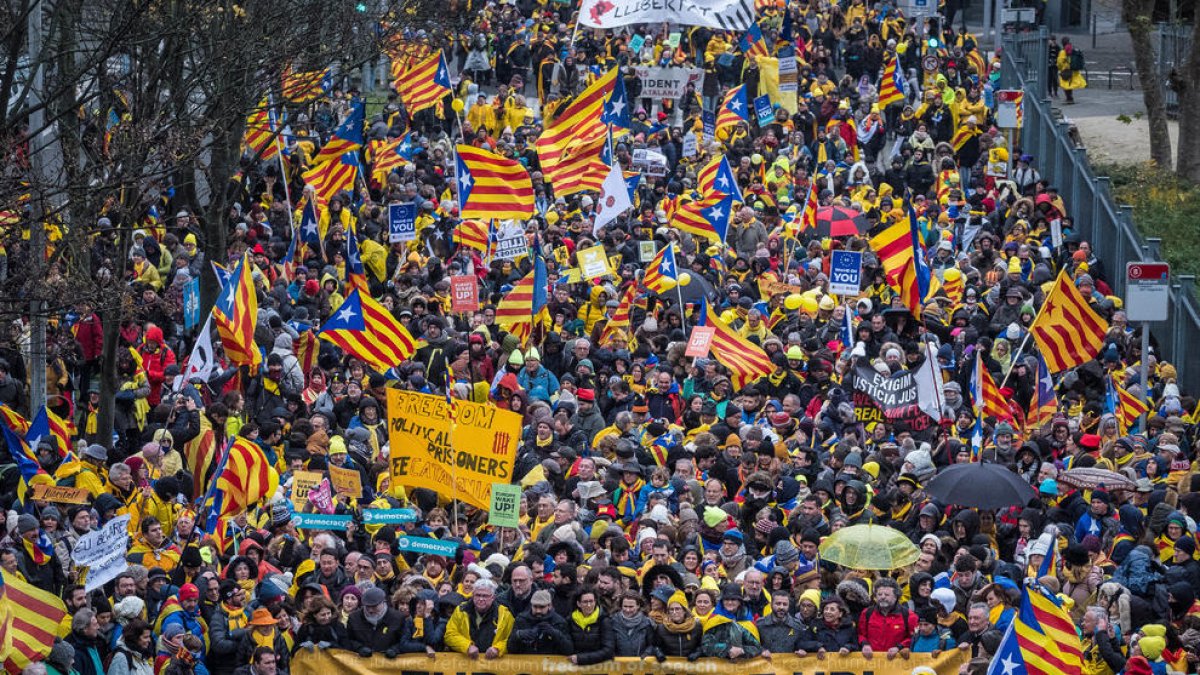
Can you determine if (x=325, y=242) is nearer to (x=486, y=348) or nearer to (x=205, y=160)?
(x=486, y=348)

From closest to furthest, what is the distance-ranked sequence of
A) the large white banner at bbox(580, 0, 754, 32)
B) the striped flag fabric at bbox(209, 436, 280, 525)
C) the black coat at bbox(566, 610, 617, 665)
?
1. the black coat at bbox(566, 610, 617, 665)
2. the striped flag fabric at bbox(209, 436, 280, 525)
3. the large white banner at bbox(580, 0, 754, 32)

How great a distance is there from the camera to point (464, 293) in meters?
24.5

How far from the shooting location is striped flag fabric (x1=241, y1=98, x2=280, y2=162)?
30.1m

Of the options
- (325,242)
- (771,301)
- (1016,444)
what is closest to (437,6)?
(325,242)

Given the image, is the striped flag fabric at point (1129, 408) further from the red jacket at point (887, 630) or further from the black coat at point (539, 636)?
the black coat at point (539, 636)

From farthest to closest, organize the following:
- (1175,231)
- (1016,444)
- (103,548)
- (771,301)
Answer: (1175,231) → (771,301) → (1016,444) → (103,548)

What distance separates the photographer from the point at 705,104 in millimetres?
39719

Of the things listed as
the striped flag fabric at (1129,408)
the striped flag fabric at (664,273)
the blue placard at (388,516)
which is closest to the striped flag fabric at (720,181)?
the striped flag fabric at (664,273)

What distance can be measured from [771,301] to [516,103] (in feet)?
38.8

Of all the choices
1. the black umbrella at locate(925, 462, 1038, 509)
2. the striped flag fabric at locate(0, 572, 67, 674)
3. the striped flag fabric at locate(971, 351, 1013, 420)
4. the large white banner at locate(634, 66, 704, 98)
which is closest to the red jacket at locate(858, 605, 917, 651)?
the black umbrella at locate(925, 462, 1038, 509)

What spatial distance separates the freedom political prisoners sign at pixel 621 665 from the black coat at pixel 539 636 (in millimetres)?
55

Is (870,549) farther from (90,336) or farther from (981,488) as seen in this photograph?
(90,336)

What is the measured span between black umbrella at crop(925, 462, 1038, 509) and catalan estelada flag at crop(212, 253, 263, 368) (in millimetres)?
6929

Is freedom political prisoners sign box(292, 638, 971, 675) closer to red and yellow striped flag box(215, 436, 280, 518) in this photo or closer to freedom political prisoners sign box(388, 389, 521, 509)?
freedom political prisoners sign box(388, 389, 521, 509)
